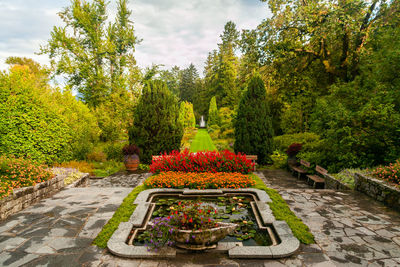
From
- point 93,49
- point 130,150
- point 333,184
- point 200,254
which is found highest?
point 93,49

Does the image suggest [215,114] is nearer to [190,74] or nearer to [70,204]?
[190,74]

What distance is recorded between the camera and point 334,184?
707cm

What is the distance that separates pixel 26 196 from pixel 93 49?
1999cm

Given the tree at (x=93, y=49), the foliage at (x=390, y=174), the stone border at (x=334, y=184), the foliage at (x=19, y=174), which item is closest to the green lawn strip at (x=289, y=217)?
the stone border at (x=334, y=184)

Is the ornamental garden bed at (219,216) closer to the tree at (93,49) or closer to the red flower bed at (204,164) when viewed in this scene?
the red flower bed at (204,164)

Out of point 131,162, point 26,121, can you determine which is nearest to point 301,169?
point 131,162

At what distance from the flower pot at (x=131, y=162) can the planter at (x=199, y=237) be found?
23.4 feet

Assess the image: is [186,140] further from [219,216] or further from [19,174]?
[219,216]

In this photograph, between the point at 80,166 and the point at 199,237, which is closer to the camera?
the point at 199,237

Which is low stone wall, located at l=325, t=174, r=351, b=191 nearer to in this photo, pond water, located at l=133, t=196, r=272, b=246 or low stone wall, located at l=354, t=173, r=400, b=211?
low stone wall, located at l=354, t=173, r=400, b=211

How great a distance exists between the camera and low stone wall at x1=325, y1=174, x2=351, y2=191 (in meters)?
6.67

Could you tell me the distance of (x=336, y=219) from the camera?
458 centimetres

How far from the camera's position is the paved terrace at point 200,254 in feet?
10.7

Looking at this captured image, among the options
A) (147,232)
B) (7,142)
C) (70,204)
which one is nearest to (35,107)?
(7,142)
